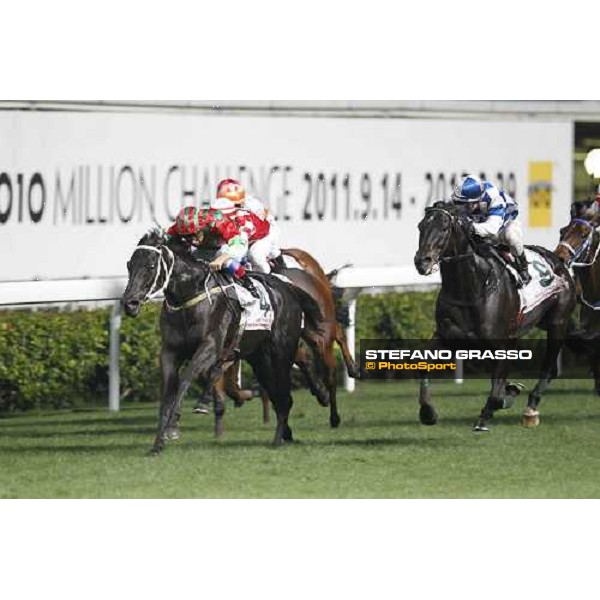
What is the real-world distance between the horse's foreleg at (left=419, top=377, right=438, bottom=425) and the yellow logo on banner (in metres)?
3.44

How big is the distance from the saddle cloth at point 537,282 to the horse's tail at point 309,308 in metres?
1.15

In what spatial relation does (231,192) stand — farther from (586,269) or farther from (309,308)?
(586,269)

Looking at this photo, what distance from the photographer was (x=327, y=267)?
580 inches

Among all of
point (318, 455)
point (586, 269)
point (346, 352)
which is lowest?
point (318, 455)

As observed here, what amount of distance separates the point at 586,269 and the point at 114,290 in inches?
114

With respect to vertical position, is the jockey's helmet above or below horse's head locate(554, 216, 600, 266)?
above

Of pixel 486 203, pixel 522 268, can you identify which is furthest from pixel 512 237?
pixel 486 203

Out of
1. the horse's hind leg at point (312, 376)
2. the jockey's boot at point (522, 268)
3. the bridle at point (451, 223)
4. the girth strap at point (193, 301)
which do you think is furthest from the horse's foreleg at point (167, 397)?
the jockey's boot at point (522, 268)

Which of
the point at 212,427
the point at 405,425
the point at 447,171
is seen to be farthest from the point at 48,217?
the point at 447,171

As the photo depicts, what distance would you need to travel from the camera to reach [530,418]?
40.5 ft

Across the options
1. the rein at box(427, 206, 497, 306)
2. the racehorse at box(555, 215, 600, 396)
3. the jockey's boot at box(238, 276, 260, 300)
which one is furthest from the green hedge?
the rein at box(427, 206, 497, 306)

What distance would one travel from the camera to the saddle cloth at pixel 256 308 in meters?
11.3

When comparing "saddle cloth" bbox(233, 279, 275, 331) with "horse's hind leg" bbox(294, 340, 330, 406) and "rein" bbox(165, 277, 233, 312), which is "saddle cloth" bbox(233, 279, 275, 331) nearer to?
"rein" bbox(165, 277, 233, 312)

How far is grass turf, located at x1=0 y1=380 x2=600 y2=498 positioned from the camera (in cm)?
1005
